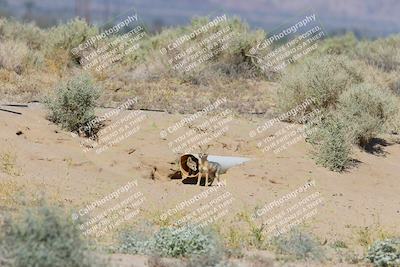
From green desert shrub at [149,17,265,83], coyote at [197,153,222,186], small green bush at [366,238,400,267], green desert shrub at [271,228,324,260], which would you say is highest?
green desert shrub at [149,17,265,83]

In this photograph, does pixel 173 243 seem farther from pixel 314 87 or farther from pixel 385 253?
pixel 314 87

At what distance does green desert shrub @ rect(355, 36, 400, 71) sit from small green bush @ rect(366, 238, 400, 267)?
17.7 metres

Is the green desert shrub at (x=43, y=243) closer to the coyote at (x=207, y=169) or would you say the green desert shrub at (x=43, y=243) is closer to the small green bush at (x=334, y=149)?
the coyote at (x=207, y=169)

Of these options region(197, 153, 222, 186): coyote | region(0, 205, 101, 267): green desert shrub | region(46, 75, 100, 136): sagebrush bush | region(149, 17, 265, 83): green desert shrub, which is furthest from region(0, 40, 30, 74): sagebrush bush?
region(0, 205, 101, 267): green desert shrub

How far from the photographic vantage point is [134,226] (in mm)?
9797

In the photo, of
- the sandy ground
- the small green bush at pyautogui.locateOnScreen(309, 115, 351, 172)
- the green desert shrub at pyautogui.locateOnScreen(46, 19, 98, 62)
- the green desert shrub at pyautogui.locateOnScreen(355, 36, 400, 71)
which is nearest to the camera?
the sandy ground

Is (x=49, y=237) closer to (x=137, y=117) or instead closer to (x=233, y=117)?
(x=137, y=117)

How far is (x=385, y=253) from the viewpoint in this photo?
28.2 feet

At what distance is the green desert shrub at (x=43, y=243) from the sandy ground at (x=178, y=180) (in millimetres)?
3852

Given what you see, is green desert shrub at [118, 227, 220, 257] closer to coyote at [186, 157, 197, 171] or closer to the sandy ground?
the sandy ground

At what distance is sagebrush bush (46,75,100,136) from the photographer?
14.1 metres

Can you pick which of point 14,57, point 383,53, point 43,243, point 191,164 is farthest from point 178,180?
point 383,53

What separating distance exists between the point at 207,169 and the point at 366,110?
4.63 m

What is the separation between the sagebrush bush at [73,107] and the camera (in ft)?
46.2
